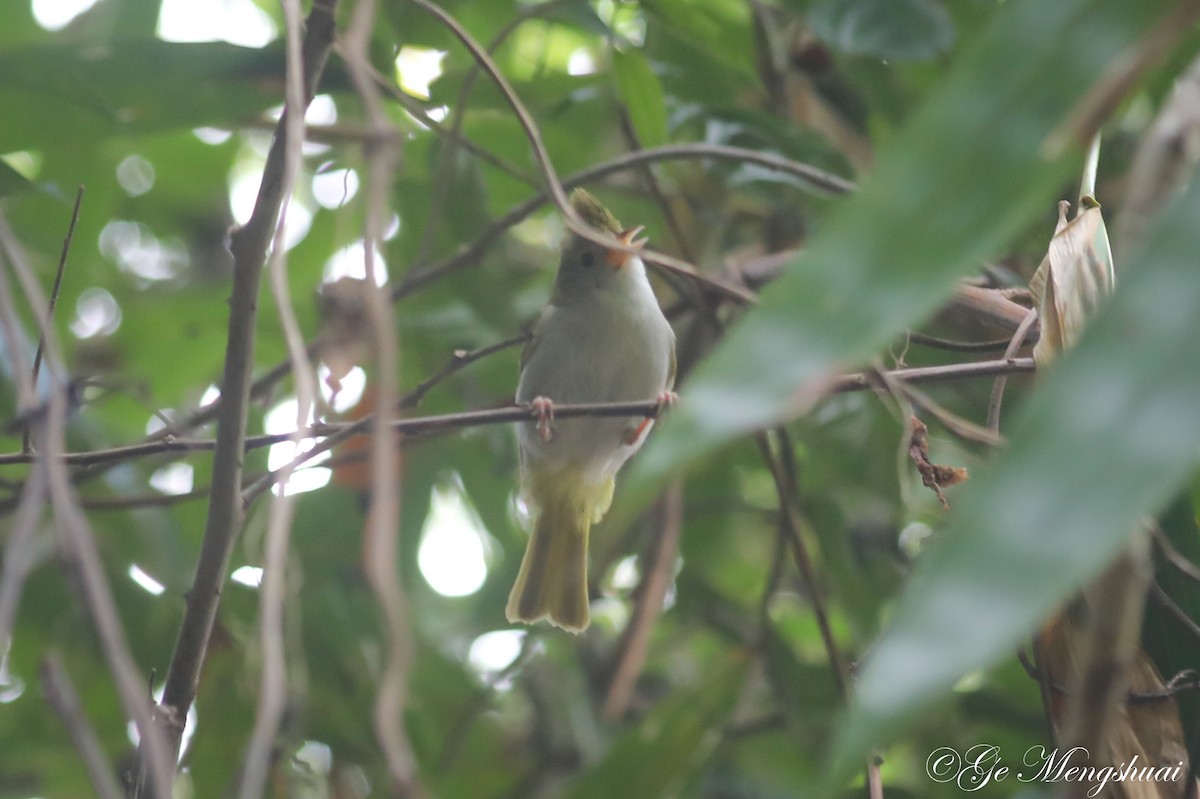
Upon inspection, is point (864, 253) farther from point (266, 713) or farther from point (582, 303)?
point (582, 303)

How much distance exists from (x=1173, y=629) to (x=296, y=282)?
2.88 meters

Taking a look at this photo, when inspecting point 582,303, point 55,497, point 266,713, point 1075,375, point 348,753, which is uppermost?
point 1075,375

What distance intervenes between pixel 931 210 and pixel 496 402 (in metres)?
2.46

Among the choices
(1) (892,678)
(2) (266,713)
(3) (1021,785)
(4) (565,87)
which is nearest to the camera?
(1) (892,678)

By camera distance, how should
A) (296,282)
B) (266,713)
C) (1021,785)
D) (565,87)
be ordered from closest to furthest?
(266,713) → (1021,785) → (565,87) → (296,282)

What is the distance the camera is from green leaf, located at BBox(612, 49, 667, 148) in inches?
115

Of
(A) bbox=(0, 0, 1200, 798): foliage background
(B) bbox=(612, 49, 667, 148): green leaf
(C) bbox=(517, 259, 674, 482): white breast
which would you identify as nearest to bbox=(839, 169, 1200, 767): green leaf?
(A) bbox=(0, 0, 1200, 798): foliage background

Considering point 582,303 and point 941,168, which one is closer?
point 941,168

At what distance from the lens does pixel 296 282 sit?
3.94 metres

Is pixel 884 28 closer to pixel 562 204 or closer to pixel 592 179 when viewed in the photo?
pixel 592 179

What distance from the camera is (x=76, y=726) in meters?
1.05

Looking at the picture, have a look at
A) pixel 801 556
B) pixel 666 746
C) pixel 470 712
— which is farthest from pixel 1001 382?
pixel 470 712

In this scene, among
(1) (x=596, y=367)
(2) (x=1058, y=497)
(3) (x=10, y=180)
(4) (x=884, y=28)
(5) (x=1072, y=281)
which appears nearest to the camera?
(2) (x=1058, y=497)

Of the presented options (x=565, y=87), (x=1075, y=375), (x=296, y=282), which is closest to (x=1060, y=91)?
(x=1075, y=375)
